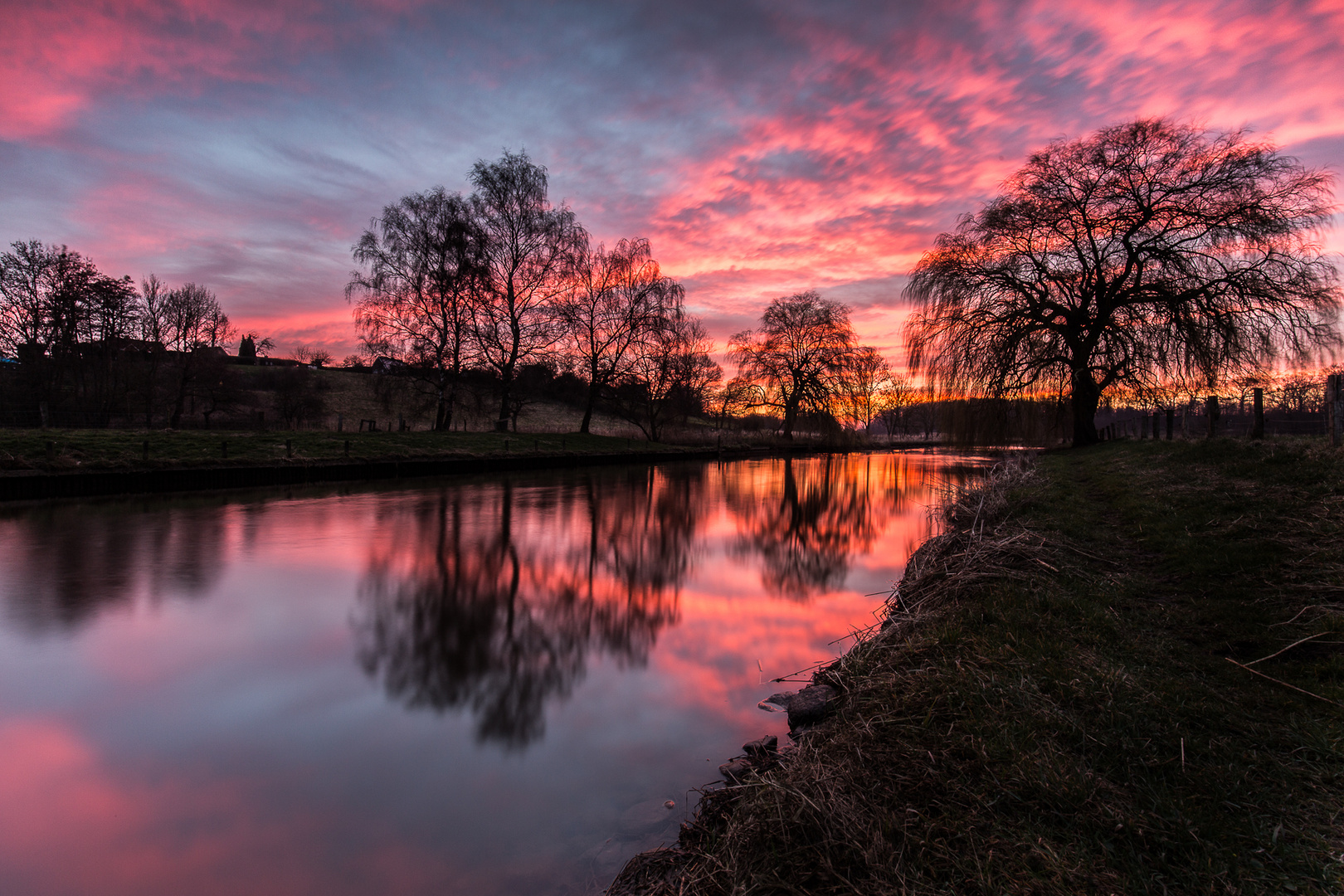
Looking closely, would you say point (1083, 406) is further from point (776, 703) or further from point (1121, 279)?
point (776, 703)

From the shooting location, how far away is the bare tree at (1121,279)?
14.9m

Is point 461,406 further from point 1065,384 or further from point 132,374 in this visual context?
point 1065,384

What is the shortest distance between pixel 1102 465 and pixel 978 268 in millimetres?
7535

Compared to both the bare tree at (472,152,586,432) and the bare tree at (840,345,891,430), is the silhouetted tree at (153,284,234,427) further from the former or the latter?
the bare tree at (840,345,891,430)

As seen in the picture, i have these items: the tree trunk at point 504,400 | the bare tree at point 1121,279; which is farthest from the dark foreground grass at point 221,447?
the bare tree at point 1121,279

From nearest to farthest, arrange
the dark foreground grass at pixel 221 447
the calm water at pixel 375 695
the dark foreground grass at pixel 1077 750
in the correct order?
the dark foreground grass at pixel 1077 750, the calm water at pixel 375 695, the dark foreground grass at pixel 221 447

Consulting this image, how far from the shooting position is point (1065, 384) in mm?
17953

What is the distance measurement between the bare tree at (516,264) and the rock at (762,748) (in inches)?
1081

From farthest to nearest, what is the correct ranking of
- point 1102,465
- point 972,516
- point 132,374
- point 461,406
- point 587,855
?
point 132,374 < point 461,406 < point 1102,465 < point 972,516 < point 587,855

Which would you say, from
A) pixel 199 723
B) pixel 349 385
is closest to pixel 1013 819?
pixel 199 723

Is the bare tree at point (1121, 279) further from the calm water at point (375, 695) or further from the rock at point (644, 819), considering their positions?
the rock at point (644, 819)

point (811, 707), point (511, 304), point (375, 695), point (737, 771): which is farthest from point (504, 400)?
point (737, 771)

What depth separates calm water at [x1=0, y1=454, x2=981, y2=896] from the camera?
283 centimetres

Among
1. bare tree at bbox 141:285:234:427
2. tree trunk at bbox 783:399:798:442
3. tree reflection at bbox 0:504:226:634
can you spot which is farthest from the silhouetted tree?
tree trunk at bbox 783:399:798:442
